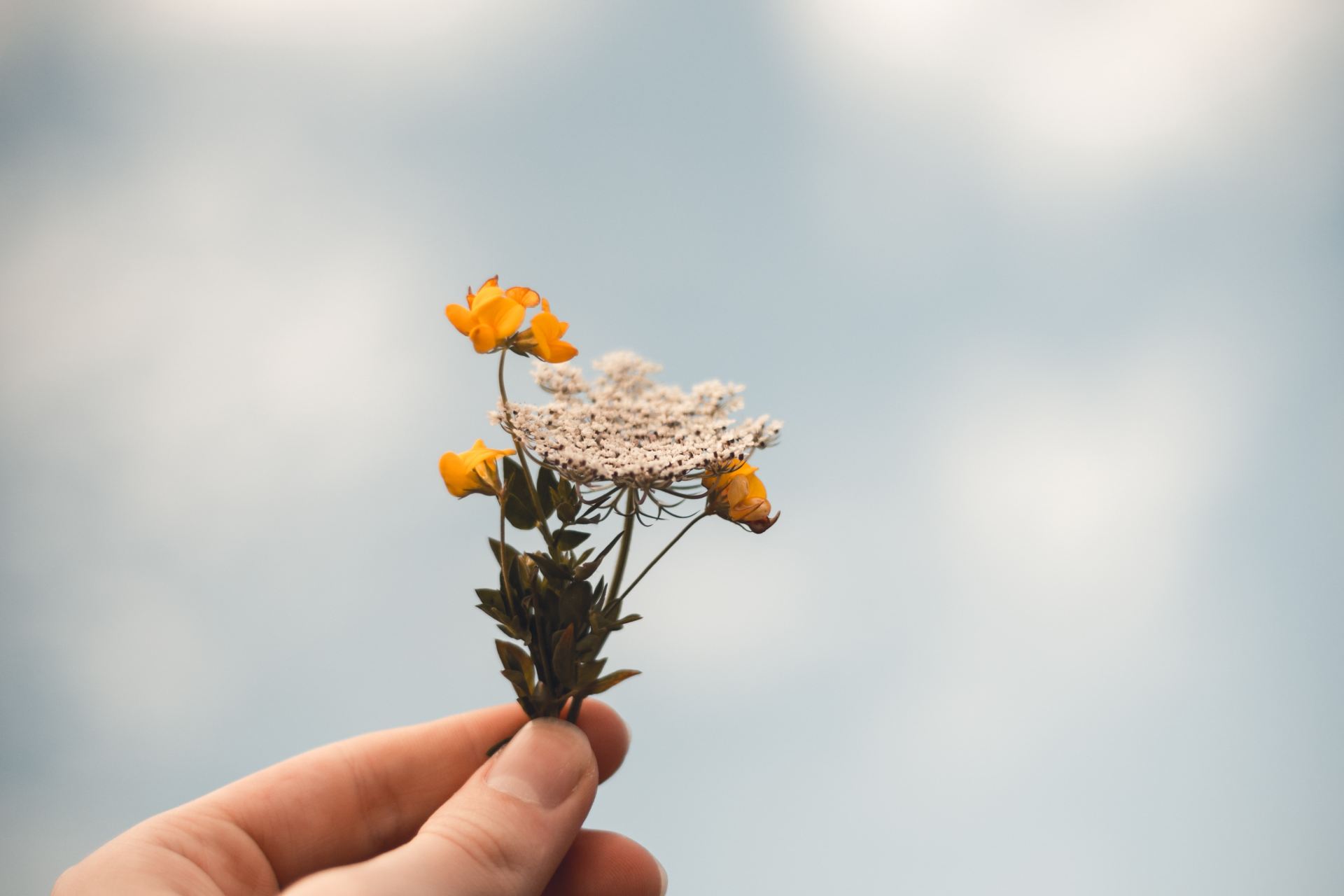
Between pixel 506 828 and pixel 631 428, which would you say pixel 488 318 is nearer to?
pixel 631 428

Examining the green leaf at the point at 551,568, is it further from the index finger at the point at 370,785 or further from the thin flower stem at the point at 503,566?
the index finger at the point at 370,785

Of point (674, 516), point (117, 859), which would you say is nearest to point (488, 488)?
point (674, 516)

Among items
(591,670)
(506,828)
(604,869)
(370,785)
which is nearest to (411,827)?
(370,785)

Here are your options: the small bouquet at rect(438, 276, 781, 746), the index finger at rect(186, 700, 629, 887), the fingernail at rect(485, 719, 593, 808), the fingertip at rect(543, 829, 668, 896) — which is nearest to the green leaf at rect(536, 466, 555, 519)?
the small bouquet at rect(438, 276, 781, 746)

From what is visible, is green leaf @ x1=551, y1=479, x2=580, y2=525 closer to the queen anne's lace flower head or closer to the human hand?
the queen anne's lace flower head

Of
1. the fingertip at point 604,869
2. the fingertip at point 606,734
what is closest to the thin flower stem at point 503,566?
the fingertip at point 606,734

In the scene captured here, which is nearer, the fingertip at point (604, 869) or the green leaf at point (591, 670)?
the green leaf at point (591, 670)

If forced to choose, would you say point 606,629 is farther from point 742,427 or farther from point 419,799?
point 419,799
